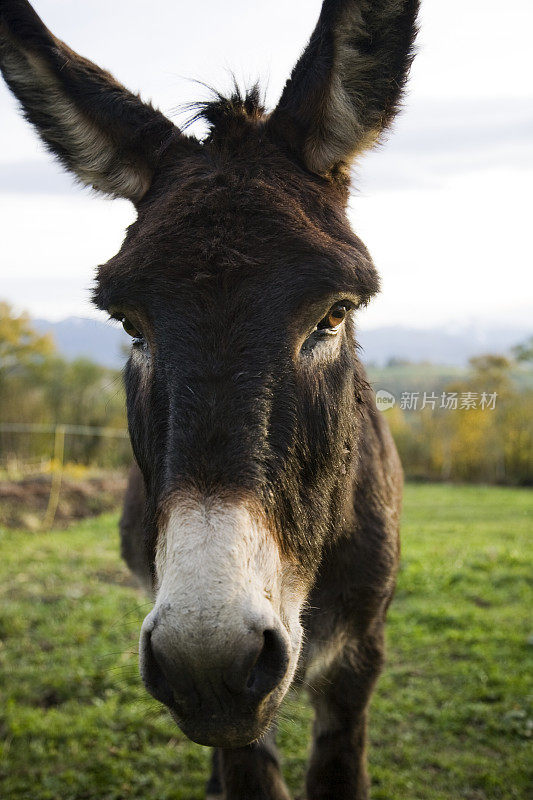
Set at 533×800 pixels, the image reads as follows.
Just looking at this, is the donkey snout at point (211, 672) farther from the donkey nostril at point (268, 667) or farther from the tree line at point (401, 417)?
the tree line at point (401, 417)

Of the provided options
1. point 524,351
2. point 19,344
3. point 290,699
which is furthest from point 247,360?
point 19,344

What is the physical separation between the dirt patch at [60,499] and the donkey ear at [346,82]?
43.2 ft

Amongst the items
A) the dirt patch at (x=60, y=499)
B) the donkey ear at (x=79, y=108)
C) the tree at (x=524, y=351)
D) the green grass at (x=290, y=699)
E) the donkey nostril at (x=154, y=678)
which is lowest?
the green grass at (x=290, y=699)

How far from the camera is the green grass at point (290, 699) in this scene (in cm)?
456

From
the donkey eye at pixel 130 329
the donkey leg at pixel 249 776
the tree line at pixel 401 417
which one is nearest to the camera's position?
the donkey eye at pixel 130 329

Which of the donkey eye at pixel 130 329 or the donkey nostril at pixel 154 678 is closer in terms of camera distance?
the donkey nostril at pixel 154 678

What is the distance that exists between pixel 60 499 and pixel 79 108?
566 inches

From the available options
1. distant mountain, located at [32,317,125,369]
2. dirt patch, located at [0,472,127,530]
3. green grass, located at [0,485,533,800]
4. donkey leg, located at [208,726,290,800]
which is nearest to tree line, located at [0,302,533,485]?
dirt patch, located at [0,472,127,530]

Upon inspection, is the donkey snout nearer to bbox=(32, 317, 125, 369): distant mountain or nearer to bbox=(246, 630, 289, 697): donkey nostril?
bbox=(246, 630, 289, 697): donkey nostril

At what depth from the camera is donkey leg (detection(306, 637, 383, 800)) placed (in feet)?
11.0

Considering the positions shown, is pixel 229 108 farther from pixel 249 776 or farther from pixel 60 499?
pixel 60 499

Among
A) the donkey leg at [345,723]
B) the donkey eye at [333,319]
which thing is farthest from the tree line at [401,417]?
the donkey eye at [333,319]

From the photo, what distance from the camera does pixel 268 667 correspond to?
181 centimetres

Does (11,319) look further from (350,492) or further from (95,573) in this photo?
(350,492)
